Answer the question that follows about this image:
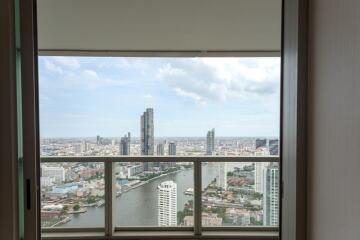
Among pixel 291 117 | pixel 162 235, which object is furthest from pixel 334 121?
pixel 162 235

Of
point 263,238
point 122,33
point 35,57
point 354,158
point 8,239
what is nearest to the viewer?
point 354,158

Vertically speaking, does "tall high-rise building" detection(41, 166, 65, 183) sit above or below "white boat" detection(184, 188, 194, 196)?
above

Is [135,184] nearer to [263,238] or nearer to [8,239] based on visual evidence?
[263,238]

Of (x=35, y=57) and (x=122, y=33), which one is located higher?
(x=122, y=33)

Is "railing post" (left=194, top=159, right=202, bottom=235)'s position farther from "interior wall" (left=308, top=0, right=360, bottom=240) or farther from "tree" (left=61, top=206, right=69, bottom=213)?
"interior wall" (left=308, top=0, right=360, bottom=240)

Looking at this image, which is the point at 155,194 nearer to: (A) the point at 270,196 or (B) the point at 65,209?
(B) the point at 65,209

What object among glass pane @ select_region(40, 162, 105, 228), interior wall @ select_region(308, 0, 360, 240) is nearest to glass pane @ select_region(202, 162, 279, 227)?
glass pane @ select_region(40, 162, 105, 228)

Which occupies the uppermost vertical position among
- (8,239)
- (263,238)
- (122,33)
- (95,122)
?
(122,33)

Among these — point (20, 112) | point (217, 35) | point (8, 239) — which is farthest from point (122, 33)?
point (8, 239)
